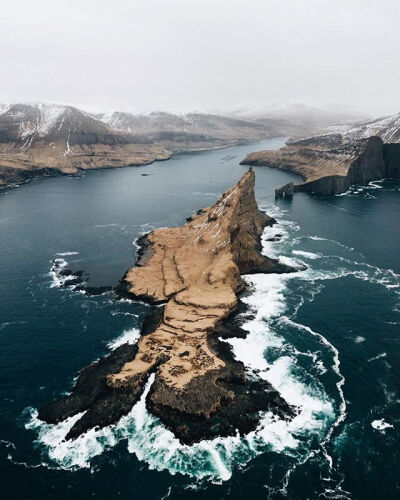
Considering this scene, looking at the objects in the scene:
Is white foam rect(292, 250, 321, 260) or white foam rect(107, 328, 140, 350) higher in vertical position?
white foam rect(292, 250, 321, 260)

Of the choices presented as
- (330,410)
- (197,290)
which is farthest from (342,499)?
(197,290)

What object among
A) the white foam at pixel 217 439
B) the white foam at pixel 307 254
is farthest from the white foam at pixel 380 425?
the white foam at pixel 307 254

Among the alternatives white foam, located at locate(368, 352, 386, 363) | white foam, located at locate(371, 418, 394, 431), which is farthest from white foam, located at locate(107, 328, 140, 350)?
white foam, located at locate(368, 352, 386, 363)

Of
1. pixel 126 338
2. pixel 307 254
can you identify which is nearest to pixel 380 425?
pixel 126 338

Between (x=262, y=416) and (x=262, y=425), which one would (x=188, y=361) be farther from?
(x=262, y=425)

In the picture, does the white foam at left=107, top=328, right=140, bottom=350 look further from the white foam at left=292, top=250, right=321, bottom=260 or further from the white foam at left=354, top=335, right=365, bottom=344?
the white foam at left=292, top=250, right=321, bottom=260

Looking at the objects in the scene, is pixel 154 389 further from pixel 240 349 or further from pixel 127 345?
pixel 240 349
